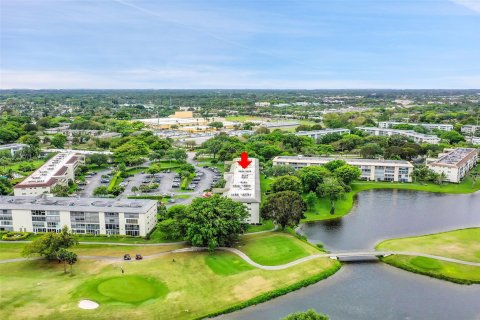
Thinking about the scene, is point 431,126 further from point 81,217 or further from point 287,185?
point 81,217

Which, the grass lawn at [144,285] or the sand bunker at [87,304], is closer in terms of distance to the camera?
the grass lawn at [144,285]

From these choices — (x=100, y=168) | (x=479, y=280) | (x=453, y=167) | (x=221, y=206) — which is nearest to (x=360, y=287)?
(x=479, y=280)

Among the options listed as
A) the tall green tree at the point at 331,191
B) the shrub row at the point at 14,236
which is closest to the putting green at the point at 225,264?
the tall green tree at the point at 331,191

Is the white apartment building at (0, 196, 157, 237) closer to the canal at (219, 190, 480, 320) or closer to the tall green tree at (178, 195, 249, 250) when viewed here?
the tall green tree at (178, 195, 249, 250)

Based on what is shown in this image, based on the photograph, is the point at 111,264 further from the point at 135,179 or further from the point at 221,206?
the point at 135,179

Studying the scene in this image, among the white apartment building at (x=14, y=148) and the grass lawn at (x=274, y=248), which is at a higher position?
the white apartment building at (x=14, y=148)

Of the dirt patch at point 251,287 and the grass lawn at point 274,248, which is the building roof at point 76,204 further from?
the dirt patch at point 251,287
